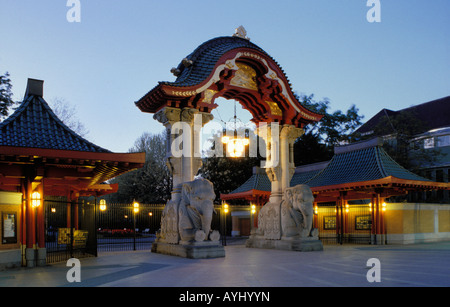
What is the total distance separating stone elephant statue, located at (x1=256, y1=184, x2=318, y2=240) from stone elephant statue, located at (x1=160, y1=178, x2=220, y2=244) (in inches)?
152

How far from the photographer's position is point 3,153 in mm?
10844

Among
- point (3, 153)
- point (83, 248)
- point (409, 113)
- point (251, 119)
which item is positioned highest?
point (409, 113)

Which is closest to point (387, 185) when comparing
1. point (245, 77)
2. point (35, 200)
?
point (245, 77)

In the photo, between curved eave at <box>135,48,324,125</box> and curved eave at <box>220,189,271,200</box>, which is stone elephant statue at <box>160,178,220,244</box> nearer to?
curved eave at <box>135,48,324,125</box>

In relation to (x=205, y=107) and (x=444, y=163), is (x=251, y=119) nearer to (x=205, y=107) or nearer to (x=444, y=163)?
(x=205, y=107)

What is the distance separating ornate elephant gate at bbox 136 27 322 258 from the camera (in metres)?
14.4

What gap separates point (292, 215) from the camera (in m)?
17.0

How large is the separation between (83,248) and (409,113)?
29.5m

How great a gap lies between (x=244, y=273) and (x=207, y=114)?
26.3 ft

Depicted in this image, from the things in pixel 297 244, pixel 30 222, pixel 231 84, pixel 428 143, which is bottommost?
pixel 297 244

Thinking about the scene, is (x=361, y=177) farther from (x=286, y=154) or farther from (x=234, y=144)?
(x=234, y=144)
